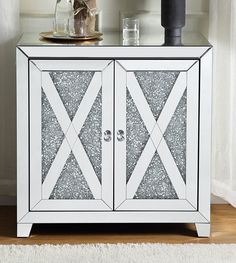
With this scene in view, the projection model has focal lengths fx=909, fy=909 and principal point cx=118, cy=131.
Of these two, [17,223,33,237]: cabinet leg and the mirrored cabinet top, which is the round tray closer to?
the mirrored cabinet top

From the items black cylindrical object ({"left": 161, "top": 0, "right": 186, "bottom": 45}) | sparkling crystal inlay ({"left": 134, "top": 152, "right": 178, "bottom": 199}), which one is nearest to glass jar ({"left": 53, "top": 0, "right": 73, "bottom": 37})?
black cylindrical object ({"left": 161, "top": 0, "right": 186, "bottom": 45})

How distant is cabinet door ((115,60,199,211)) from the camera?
3531mm

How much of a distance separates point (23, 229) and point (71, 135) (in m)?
0.42

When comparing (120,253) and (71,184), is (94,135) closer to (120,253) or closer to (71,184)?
(71,184)

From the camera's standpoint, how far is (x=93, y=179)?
3584 millimetres

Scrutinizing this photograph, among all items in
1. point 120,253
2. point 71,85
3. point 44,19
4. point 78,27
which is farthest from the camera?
point 44,19

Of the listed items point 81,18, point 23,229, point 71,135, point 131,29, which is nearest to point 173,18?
point 131,29

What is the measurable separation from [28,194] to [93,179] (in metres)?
0.26

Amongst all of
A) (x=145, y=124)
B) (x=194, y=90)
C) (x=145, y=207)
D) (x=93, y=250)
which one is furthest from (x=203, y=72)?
(x=93, y=250)

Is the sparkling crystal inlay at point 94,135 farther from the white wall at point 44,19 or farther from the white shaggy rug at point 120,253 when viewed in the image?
the white wall at point 44,19

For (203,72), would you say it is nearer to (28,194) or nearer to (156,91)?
Answer: (156,91)

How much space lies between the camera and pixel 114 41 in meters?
3.68

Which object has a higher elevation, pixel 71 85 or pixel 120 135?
pixel 71 85

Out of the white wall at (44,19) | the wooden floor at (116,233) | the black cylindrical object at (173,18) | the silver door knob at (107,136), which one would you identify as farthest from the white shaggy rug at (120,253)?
the black cylindrical object at (173,18)
